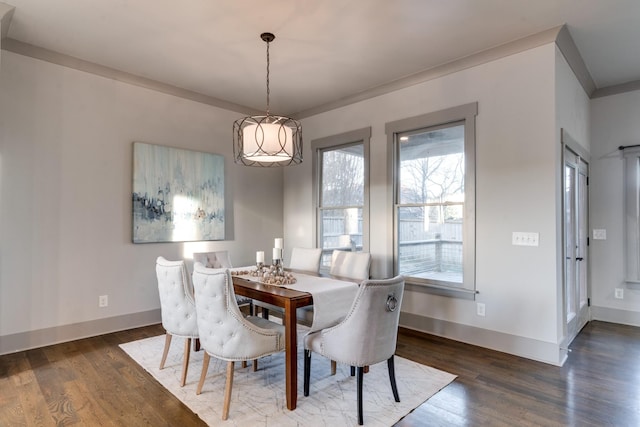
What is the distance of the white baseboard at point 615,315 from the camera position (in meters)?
4.12

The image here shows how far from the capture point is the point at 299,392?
249 cm

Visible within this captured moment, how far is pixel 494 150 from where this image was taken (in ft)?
11.1

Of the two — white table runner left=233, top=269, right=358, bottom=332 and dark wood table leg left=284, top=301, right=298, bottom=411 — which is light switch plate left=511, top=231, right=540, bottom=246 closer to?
white table runner left=233, top=269, right=358, bottom=332

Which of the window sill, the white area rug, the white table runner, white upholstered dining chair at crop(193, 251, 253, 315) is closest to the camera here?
the white area rug

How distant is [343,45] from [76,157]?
115 inches

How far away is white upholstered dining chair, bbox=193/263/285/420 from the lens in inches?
85.4

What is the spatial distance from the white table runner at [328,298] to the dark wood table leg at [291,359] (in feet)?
0.69

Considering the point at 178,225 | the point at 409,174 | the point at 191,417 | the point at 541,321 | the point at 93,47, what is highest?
the point at 93,47

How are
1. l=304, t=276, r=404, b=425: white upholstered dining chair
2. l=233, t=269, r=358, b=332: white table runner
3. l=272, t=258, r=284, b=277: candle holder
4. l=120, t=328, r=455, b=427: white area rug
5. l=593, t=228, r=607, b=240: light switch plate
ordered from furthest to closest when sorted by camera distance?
l=593, t=228, r=607, b=240: light switch plate, l=272, t=258, r=284, b=277: candle holder, l=233, t=269, r=358, b=332: white table runner, l=120, t=328, r=455, b=427: white area rug, l=304, t=276, r=404, b=425: white upholstered dining chair

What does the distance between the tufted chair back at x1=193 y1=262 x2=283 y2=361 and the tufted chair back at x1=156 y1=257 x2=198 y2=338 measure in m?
0.31

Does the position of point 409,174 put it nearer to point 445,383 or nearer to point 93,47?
point 445,383

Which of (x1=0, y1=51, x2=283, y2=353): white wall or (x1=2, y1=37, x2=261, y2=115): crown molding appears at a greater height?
(x1=2, y1=37, x2=261, y2=115): crown molding

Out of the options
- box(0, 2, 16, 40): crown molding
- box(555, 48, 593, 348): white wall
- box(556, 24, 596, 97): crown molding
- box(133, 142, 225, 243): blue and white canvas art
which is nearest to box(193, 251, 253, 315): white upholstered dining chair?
box(133, 142, 225, 243): blue and white canvas art

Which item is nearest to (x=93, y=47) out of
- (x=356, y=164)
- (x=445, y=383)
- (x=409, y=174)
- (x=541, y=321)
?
(x=356, y=164)
